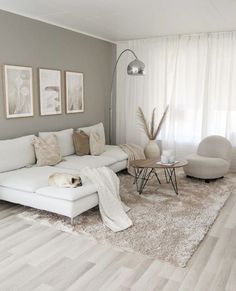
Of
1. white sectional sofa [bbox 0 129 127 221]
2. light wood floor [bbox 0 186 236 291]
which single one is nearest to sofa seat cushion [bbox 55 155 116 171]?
white sectional sofa [bbox 0 129 127 221]

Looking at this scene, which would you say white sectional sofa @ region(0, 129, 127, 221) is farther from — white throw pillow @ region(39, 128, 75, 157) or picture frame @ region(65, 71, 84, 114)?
picture frame @ region(65, 71, 84, 114)

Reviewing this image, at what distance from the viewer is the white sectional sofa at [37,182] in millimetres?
3363

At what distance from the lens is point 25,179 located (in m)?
3.68

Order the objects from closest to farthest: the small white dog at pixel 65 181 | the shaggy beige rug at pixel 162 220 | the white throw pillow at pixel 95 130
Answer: the shaggy beige rug at pixel 162 220, the small white dog at pixel 65 181, the white throw pillow at pixel 95 130

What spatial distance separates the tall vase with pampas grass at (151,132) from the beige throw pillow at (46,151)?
186 cm

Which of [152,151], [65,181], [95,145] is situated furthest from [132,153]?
[65,181]

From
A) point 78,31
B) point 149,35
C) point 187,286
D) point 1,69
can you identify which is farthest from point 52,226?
point 149,35

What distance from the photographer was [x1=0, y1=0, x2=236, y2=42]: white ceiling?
3.81 metres

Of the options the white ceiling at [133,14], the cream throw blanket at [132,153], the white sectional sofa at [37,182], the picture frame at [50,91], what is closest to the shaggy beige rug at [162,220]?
the white sectional sofa at [37,182]

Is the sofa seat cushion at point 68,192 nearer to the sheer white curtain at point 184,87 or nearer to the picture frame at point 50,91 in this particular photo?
the picture frame at point 50,91

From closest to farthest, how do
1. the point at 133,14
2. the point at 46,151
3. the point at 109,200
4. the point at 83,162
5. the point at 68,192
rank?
the point at 68,192
the point at 109,200
the point at 133,14
the point at 46,151
the point at 83,162

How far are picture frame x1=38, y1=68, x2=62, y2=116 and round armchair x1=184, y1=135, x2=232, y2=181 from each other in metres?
2.33

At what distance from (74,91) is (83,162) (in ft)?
5.20

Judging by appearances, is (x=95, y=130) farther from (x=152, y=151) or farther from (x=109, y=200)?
(x=109, y=200)
